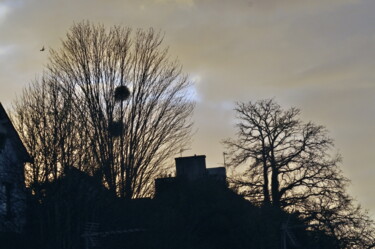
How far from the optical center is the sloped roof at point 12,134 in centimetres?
3122

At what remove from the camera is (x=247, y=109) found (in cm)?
5797

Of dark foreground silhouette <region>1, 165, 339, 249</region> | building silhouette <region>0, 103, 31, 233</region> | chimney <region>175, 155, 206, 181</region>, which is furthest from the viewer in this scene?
chimney <region>175, 155, 206, 181</region>

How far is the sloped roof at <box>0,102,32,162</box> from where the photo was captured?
3122 centimetres

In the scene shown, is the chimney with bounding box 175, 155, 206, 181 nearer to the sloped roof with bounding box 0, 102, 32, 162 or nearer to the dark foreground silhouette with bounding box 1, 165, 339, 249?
the dark foreground silhouette with bounding box 1, 165, 339, 249

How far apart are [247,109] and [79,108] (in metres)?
20.2

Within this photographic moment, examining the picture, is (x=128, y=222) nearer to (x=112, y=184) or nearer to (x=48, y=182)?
(x=112, y=184)

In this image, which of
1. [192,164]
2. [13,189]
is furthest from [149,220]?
[192,164]

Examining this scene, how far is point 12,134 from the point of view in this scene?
35594 mm

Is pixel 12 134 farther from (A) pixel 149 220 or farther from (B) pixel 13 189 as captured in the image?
(A) pixel 149 220

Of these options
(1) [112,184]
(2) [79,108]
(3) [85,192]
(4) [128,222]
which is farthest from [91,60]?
(3) [85,192]

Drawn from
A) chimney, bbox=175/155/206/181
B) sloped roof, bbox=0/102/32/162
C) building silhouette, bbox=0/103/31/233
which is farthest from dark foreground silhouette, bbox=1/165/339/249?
chimney, bbox=175/155/206/181

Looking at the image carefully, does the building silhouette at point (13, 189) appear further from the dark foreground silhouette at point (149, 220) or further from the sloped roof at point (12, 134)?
the dark foreground silhouette at point (149, 220)

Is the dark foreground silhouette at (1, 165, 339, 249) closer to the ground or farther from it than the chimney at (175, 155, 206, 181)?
closer to the ground

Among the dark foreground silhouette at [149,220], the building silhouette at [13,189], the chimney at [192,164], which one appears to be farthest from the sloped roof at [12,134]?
the chimney at [192,164]
